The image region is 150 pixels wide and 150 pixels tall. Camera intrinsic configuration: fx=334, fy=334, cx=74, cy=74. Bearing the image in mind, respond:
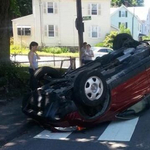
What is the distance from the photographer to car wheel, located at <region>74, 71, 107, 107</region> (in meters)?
6.13

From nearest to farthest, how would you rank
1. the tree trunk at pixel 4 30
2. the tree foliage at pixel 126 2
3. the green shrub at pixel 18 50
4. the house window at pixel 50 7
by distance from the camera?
the tree trunk at pixel 4 30 < the green shrub at pixel 18 50 < the house window at pixel 50 7 < the tree foliage at pixel 126 2

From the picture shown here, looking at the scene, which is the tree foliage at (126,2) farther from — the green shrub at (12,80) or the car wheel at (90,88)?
the car wheel at (90,88)

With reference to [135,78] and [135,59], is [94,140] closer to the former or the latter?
[135,78]

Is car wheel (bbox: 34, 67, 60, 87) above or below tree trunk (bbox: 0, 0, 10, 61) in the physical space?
below

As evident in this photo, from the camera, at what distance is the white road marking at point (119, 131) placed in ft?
19.3

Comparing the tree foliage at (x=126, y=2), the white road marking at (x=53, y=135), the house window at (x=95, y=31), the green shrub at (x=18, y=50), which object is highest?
the tree foliage at (x=126, y=2)

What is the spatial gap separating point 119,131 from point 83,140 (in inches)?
31.2

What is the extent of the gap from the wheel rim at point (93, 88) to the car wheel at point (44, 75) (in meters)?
1.46

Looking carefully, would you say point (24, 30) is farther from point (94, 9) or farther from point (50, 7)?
point (94, 9)

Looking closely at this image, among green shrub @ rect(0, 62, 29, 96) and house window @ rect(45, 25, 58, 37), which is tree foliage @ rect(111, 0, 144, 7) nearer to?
house window @ rect(45, 25, 58, 37)

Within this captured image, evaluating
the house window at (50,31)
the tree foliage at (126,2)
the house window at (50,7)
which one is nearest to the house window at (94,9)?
the house window at (50,7)

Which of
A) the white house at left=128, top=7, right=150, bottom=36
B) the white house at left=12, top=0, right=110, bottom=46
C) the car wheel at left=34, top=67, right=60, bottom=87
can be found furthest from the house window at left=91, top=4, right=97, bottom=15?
the car wheel at left=34, top=67, right=60, bottom=87

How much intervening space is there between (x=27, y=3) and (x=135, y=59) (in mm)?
48579

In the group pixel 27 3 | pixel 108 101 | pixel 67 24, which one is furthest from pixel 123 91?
pixel 27 3
